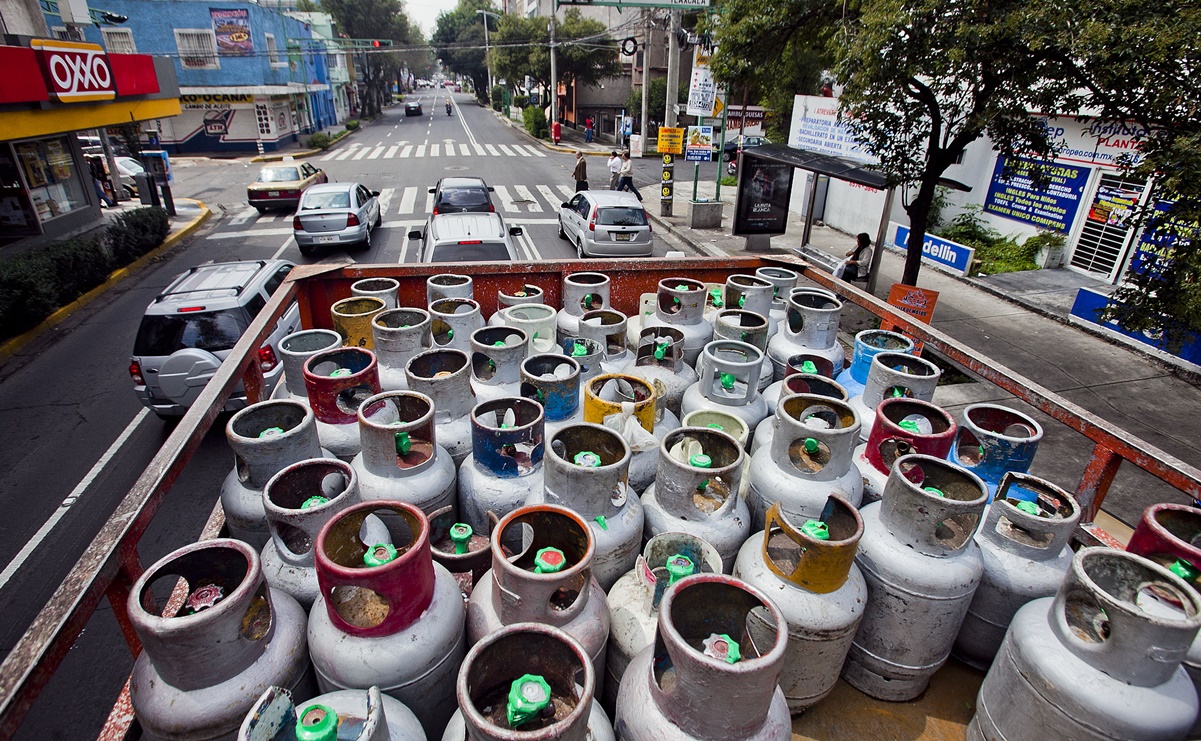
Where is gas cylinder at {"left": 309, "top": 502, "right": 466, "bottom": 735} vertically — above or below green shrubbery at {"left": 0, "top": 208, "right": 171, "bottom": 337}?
above

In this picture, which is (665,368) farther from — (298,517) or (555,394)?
(298,517)

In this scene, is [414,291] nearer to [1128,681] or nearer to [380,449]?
[380,449]

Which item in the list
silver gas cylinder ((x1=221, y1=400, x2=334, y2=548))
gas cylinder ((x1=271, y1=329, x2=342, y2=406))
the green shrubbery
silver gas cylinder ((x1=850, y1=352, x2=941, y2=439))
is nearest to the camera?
silver gas cylinder ((x1=221, y1=400, x2=334, y2=548))

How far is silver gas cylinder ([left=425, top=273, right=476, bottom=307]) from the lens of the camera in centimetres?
623

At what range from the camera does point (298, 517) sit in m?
3.11

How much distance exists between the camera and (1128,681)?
105 inches

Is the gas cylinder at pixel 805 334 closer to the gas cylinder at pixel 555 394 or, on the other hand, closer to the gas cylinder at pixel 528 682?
the gas cylinder at pixel 555 394

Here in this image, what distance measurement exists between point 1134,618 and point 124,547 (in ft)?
14.3

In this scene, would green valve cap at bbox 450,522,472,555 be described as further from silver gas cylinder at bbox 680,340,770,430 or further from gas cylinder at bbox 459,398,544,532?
silver gas cylinder at bbox 680,340,770,430

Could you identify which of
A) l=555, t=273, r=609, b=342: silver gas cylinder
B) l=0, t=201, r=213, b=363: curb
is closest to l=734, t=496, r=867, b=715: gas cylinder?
l=555, t=273, r=609, b=342: silver gas cylinder

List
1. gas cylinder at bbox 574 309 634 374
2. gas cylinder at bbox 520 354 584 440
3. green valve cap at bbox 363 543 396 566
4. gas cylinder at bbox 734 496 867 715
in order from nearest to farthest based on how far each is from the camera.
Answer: green valve cap at bbox 363 543 396 566
gas cylinder at bbox 734 496 867 715
gas cylinder at bbox 520 354 584 440
gas cylinder at bbox 574 309 634 374

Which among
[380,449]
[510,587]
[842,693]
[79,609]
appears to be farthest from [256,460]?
[842,693]

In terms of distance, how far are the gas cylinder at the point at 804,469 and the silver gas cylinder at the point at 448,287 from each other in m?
3.52

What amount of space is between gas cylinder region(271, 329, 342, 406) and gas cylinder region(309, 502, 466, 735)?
212cm
